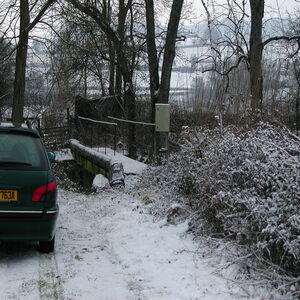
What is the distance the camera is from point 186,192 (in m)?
8.18

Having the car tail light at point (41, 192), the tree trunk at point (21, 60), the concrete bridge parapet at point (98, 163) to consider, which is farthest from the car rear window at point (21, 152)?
the tree trunk at point (21, 60)

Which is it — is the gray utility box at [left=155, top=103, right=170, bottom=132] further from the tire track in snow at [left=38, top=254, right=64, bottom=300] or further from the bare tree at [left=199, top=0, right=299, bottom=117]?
the tire track in snow at [left=38, top=254, right=64, bottom=300]

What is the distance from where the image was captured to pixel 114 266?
5.31 m

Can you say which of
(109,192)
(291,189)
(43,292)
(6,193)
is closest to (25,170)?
(6,193)

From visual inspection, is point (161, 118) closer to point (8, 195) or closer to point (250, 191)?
point (250, 191)

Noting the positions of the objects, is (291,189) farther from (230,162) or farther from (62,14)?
(62,14)

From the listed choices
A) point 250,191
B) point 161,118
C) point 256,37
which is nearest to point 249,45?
point 256,37

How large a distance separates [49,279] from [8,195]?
3.56ft

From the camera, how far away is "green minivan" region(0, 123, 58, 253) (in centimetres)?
515

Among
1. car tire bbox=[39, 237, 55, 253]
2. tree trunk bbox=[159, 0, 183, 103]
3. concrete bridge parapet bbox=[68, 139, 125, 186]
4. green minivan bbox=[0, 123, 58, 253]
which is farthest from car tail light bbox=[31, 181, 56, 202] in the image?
tree trunk bbox=[159, 0, 183, 103]

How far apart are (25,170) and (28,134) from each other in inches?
27.0

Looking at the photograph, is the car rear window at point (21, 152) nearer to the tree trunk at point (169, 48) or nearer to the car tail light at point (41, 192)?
the car tail light at point (41, 192)

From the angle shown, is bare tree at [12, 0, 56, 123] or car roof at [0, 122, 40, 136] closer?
car roof at [0, 122, 40, 136]

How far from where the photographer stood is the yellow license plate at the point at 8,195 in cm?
513
